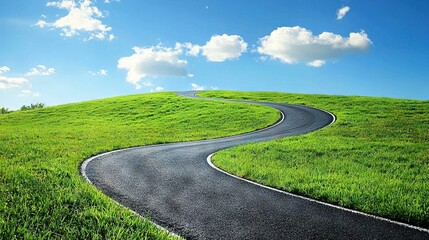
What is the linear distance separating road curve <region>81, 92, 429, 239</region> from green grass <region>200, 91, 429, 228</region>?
2.30 ft

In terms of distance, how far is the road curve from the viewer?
5469mm

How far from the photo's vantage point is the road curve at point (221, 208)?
17.9 feet

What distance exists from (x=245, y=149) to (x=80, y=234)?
11.6 m

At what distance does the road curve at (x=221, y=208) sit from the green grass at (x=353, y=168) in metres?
0.70

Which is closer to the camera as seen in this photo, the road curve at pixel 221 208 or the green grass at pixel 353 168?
the road curve at pixel 221 208

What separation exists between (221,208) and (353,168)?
6.35 m

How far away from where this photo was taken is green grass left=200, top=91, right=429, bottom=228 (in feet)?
23.4

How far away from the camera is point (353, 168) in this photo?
431 inches

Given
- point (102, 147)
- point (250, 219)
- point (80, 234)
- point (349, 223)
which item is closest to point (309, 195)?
point (349, 223)

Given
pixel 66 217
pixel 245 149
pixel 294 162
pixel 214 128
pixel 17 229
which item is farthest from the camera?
pixel 214 128

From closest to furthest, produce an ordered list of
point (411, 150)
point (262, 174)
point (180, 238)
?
point (180, 238) < point (262, 174) < point (411, 150)

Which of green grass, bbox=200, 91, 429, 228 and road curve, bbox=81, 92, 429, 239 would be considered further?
green grass, bbox=200, 91, 429, 228

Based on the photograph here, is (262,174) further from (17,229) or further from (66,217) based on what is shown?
(17,229)

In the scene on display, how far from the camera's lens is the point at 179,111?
1561 inches
